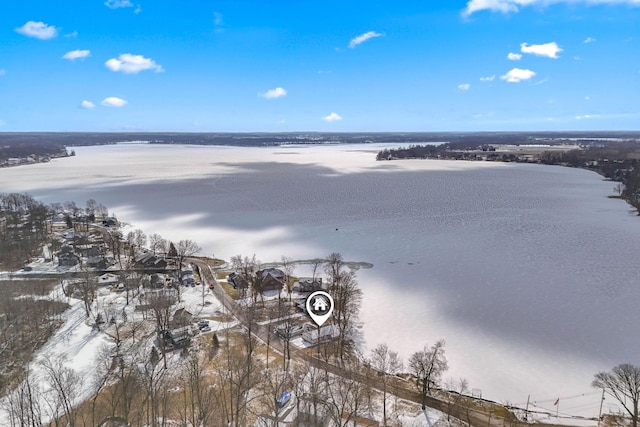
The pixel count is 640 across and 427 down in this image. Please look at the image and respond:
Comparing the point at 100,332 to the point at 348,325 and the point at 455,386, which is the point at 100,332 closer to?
the point at 348,325

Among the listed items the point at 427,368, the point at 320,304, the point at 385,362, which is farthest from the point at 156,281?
the point at 427,368

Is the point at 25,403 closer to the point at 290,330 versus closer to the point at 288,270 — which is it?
the point at 290,330

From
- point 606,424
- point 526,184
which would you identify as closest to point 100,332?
point 606,424

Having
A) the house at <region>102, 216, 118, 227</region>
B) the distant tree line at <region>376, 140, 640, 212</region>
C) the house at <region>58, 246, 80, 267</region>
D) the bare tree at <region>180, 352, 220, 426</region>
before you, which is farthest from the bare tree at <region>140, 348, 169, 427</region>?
the distant tree line at <region>376, 140, 640, 212</region>

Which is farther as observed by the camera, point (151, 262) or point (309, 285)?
point (151, 262)

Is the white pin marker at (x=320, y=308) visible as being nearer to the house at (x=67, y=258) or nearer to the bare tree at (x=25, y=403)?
the bare tree at (x=25, y=403)

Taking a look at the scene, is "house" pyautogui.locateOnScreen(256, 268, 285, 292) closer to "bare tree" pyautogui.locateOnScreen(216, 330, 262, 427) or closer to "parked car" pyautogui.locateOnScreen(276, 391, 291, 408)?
"bare tree" pyautogui.locateOnScreen(216, 330, 262, 427)

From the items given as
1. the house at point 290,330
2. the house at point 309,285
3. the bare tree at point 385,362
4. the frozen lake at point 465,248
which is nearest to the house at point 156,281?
the frozen lake at point 465,248
